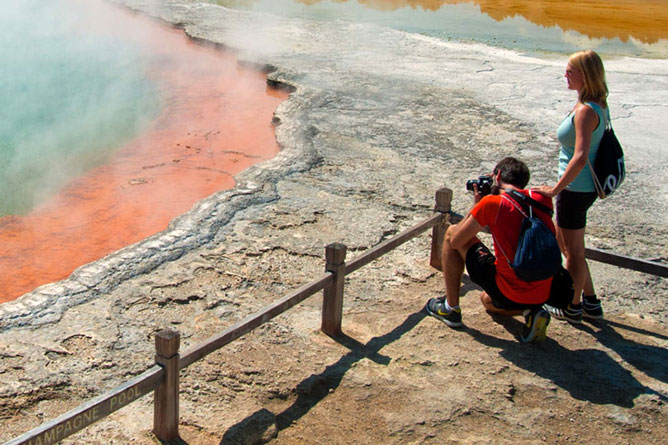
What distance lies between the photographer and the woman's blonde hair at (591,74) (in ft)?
10.6

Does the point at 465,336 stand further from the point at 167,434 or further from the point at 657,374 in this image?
the point at 167,434

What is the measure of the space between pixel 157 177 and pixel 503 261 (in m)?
3.90

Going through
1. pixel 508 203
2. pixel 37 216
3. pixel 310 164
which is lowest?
pixel 37 216

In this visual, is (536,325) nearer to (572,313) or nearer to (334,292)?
(572,313)

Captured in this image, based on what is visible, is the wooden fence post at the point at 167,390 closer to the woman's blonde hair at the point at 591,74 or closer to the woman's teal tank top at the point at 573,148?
the woman's teal tank top at the point at 573,148

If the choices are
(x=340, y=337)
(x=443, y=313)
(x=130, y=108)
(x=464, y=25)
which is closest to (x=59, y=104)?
(x=130, y=108)

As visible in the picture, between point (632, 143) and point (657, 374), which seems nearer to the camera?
point (657, 374)

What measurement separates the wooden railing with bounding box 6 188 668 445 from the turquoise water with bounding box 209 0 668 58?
882 cm

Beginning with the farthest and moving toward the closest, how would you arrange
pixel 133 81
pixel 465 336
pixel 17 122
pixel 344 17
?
pixel 344 17 → pixel 133 81 → pixel 17 122 → pixel 465 336

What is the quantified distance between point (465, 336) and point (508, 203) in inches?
29.3

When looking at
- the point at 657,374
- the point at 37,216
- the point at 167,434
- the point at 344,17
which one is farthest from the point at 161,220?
the point at 344,17

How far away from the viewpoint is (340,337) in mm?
3523

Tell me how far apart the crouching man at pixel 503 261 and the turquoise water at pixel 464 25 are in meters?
8.75

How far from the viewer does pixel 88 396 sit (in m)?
3.02
